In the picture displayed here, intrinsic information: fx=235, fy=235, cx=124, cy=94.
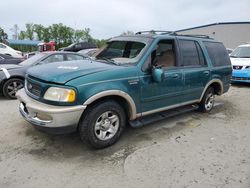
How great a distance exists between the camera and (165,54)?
4.58 m

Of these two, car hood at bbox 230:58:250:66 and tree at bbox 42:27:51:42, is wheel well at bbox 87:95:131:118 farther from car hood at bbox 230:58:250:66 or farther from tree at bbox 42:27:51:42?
tree at bbox 42:27:51:42

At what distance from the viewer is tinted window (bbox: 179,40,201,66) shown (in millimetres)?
4781

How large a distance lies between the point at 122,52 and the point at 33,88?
1.76 meters

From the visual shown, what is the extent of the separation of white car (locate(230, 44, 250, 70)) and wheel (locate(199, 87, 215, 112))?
4.46 metres

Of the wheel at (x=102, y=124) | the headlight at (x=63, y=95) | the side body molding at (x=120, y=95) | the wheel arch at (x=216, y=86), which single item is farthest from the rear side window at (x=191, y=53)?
the headlight at (x=63, y=95)

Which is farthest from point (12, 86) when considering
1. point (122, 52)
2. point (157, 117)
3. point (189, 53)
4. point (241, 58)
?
point (241, 58)

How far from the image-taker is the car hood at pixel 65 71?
331 cm

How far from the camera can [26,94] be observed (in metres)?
3.88

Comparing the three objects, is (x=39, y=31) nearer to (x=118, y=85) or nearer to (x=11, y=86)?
(x=11, y=86)

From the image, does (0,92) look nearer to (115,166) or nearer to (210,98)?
(115,166)

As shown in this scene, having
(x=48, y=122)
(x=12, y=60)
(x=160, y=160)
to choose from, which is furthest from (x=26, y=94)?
(x=12, y=60)

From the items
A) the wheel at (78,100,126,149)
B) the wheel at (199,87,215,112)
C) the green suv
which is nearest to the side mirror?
the green suv

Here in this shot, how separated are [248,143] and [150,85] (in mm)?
1993

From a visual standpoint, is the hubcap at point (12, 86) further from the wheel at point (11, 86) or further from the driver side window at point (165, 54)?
the driver side window at point (165, 54)
